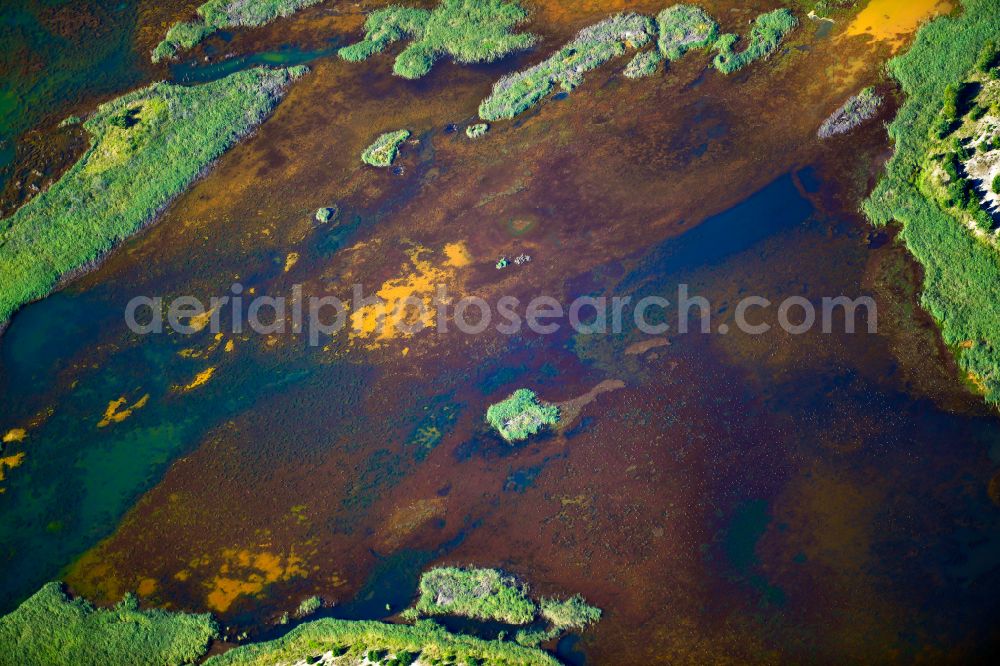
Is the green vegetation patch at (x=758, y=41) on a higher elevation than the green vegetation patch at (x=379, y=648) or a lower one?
higher

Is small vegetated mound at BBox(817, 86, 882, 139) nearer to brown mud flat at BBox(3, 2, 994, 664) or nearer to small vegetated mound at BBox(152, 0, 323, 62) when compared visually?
brown mud flat at BBox(3, 2, 994, 664)

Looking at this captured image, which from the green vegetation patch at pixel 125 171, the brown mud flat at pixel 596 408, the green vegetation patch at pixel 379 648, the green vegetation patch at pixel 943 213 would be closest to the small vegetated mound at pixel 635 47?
the brown mud flat at pixel 596 408

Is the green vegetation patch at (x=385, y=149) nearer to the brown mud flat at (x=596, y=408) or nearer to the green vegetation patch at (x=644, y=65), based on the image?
the brown mud flat at (x=596, y=408)

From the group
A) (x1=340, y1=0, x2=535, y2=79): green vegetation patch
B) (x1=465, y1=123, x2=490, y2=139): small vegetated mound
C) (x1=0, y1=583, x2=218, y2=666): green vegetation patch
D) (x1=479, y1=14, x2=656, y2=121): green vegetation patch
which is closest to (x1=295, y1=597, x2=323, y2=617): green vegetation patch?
(x1=0, y1=583, x2=218, y2=666): green vegetation patch

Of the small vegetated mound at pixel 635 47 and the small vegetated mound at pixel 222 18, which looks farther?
the small vegetated mound at pixel 222 18

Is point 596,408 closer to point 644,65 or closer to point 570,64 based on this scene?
point 644,65

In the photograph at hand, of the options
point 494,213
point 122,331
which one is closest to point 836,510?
point 494,213

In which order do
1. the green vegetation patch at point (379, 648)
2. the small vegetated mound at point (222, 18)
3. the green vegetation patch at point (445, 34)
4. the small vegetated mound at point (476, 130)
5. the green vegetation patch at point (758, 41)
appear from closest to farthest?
the green vegetation patch at point (379, 648) → the small vegetated mound at point (476, 130) → the green vegetation patch at point (758, 41) → the green vegetation patch at point (445, 34) → the small vegetated mound at point (222, 18)
